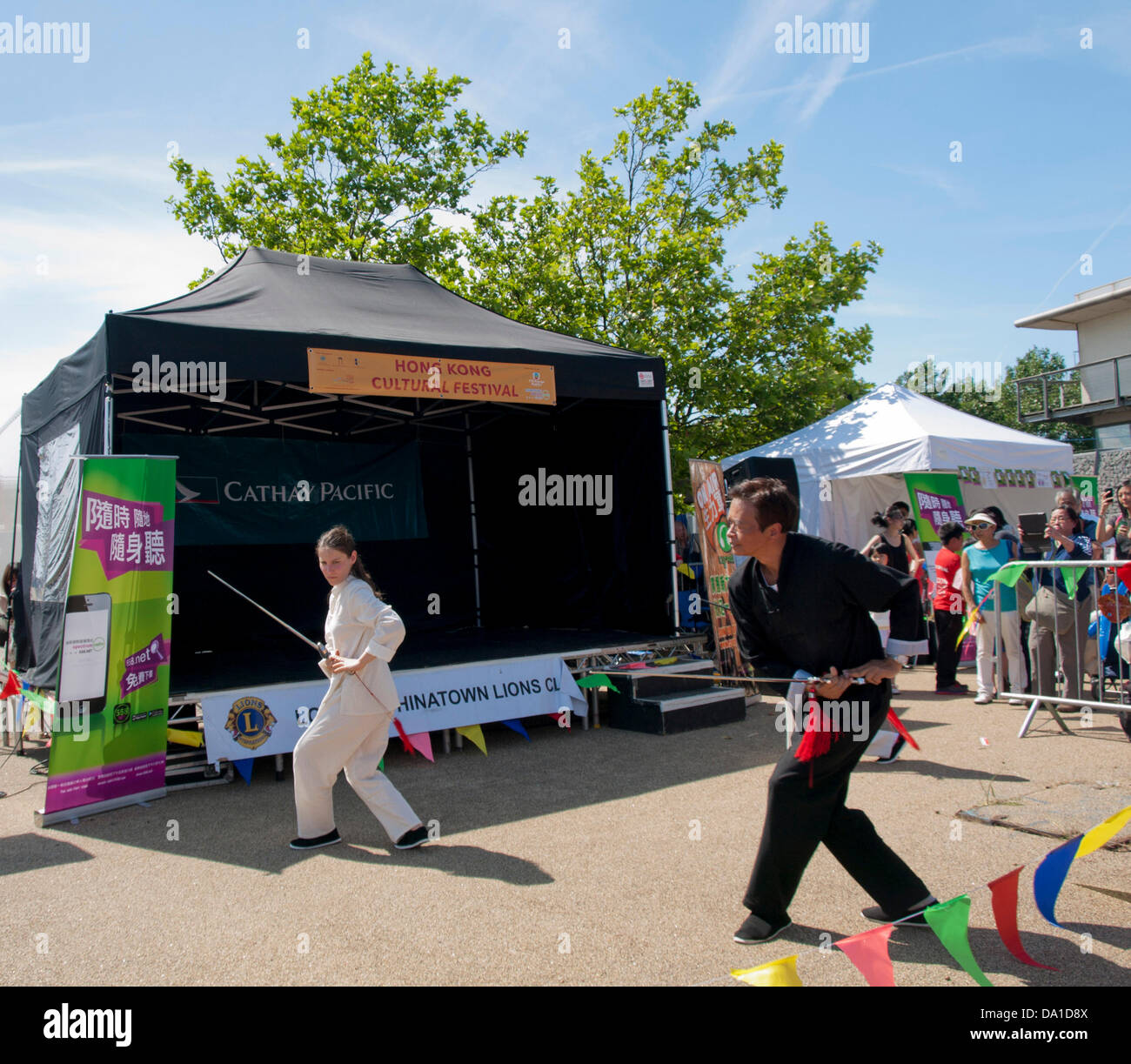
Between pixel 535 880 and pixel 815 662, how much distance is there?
1.88 meters

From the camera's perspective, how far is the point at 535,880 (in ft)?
14.1

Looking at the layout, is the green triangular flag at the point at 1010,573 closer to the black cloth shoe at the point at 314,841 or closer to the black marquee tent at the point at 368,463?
the black marquee tent at the point at 368,463

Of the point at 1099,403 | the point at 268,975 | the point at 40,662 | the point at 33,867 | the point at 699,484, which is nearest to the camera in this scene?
the point at 268,975

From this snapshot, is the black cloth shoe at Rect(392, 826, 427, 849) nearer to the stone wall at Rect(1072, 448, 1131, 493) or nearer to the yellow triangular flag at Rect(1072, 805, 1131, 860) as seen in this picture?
the yellow triangular flag at Rect(1072, 805, 1131, 860)

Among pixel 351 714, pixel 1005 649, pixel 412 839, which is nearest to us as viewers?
pixel 351 714

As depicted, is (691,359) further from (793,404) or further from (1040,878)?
(1040,878)

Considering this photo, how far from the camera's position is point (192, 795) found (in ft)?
20.4

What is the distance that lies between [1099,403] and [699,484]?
2220 centimetres

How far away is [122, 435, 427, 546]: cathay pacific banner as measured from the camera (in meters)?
9.84

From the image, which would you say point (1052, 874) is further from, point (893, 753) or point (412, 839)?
point (412, 839)

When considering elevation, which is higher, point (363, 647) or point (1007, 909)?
point (363, 647)

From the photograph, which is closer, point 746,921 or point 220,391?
point 746,921

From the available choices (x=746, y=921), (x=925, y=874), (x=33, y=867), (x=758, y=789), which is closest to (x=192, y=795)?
(x=33, y=867)

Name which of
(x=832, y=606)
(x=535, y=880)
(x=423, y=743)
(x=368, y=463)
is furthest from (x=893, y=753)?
(x=368, y=463)
